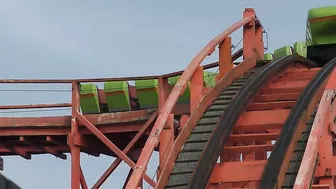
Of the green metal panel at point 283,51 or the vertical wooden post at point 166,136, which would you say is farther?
the green metal panel at point 283,51

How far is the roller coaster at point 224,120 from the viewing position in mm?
8891

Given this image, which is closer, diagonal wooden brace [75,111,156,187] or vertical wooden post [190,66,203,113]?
vertical wooden post [190,66,203,113]

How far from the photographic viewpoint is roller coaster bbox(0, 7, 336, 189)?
8891 millimetres

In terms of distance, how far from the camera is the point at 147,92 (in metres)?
15.5

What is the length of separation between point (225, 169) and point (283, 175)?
0.80 m

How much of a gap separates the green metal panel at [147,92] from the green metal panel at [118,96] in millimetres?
241

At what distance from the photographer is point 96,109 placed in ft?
50.8

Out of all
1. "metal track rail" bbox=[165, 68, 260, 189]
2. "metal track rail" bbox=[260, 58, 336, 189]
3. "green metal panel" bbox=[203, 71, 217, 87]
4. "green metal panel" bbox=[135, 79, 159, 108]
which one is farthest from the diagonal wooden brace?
"metal track rail" bbox=[260, 58, 336, 189]

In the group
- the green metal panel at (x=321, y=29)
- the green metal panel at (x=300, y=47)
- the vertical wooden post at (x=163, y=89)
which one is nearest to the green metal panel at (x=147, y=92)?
the vertical wooden post at (x=163, y=89)

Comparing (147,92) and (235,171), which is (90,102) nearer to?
(147,92)

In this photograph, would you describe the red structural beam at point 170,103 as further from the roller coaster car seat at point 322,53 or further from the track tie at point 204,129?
the roller coaster car seat at point 322,53

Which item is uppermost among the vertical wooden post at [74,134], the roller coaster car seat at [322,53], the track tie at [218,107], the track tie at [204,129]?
the roller coaster car seat at [322,53]

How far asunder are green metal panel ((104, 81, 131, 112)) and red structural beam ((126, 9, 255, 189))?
3965mm

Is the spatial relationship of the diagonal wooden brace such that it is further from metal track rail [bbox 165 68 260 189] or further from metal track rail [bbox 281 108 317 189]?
metal track rail [bbox 281 108 317 189]
